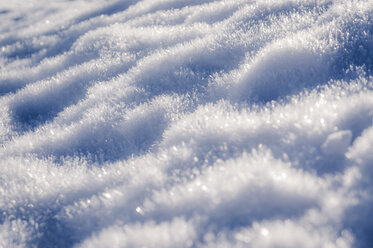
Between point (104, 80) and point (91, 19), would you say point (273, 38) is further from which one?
point (91, 19)


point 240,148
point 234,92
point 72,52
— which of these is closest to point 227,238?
point 240,148

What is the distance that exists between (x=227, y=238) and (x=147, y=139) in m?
0.62

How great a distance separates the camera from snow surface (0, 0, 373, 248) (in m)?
0.95

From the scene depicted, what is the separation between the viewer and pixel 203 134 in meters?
1.22

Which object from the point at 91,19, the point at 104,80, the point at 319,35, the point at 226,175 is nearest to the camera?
the point at 226,175

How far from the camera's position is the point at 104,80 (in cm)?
184

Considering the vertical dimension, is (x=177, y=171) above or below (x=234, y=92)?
below

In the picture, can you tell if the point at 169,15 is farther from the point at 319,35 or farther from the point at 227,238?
the point at 227,238

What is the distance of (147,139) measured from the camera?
1.39m

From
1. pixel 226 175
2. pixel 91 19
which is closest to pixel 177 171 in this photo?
pixel 226 175

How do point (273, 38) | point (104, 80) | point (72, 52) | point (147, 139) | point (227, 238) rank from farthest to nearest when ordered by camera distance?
point (72, 52)
point (104, 80)
point (273, 38)
point (147, 139)
point (227, 238)

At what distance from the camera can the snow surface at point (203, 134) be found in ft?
3.11

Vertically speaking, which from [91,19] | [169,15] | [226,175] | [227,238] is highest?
[91,19]

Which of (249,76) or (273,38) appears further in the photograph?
(273,38)
